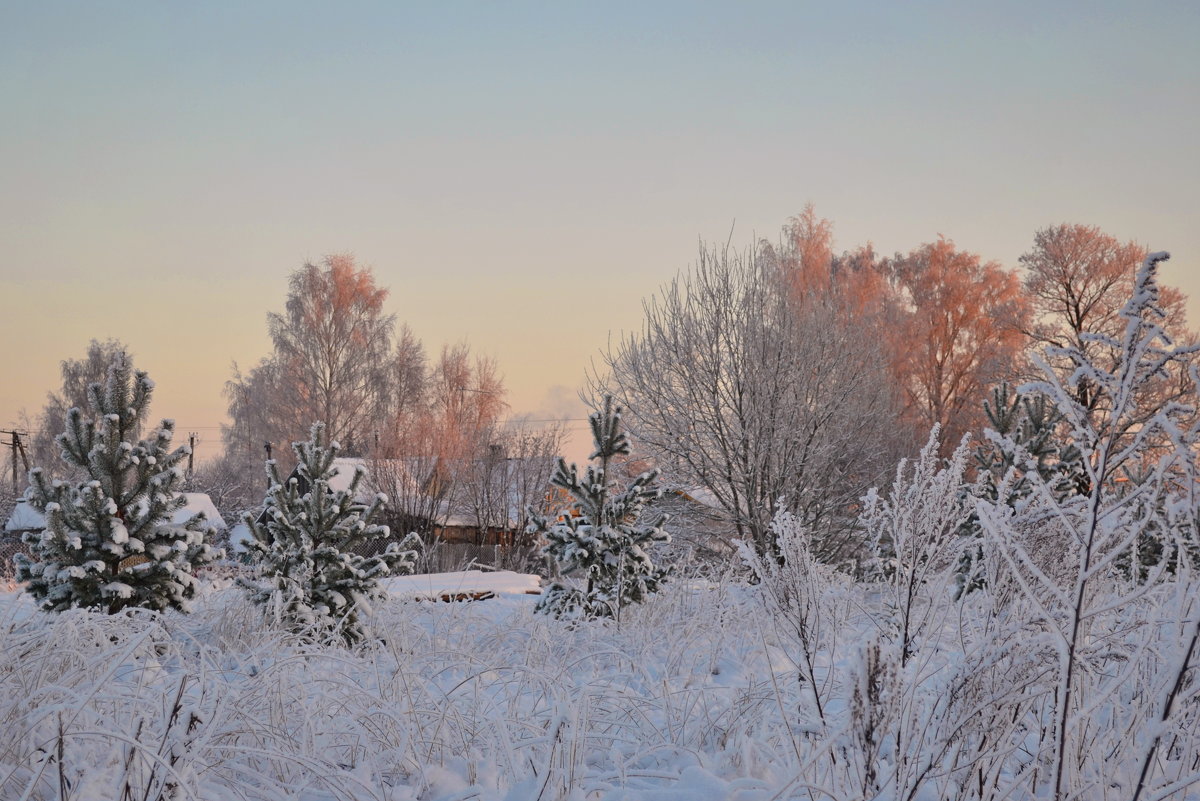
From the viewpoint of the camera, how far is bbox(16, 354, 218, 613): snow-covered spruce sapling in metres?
5.61

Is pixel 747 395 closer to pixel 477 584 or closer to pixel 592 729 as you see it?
pixel 477 584

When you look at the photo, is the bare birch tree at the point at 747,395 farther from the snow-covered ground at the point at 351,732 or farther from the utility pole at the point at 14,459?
the utility pole at the point at 14,459

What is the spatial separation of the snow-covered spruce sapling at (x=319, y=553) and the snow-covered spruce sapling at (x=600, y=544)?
1.50m

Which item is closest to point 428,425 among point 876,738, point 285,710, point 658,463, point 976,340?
point 658,463

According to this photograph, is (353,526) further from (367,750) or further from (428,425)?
(428,425)

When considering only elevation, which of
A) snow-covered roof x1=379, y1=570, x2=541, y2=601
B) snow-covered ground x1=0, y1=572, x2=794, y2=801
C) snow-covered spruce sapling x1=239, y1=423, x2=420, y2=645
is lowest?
snow-covered roof x1=379, y1=570, x2=541, y2=601

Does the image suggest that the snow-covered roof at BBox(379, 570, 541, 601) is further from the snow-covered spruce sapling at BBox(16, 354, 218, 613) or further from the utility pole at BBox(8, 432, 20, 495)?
the utility pole at BBox(8, 432, 20, 495)

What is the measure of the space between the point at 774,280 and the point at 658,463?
3.00 m

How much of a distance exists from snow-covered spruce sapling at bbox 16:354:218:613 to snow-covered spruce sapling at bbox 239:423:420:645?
1.43 ft

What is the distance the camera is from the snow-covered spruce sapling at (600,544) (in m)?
7.17

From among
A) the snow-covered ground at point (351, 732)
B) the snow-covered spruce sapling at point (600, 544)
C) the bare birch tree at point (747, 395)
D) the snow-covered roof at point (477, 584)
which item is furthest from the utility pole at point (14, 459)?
the snow-covered ground at point (351, 732)

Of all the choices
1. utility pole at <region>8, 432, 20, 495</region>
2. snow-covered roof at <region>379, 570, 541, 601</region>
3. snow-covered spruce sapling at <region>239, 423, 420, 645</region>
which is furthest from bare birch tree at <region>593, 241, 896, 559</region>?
utility pole at <region>8, 432, 20, 495</region>

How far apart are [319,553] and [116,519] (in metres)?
1.31

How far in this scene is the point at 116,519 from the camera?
224 inches
